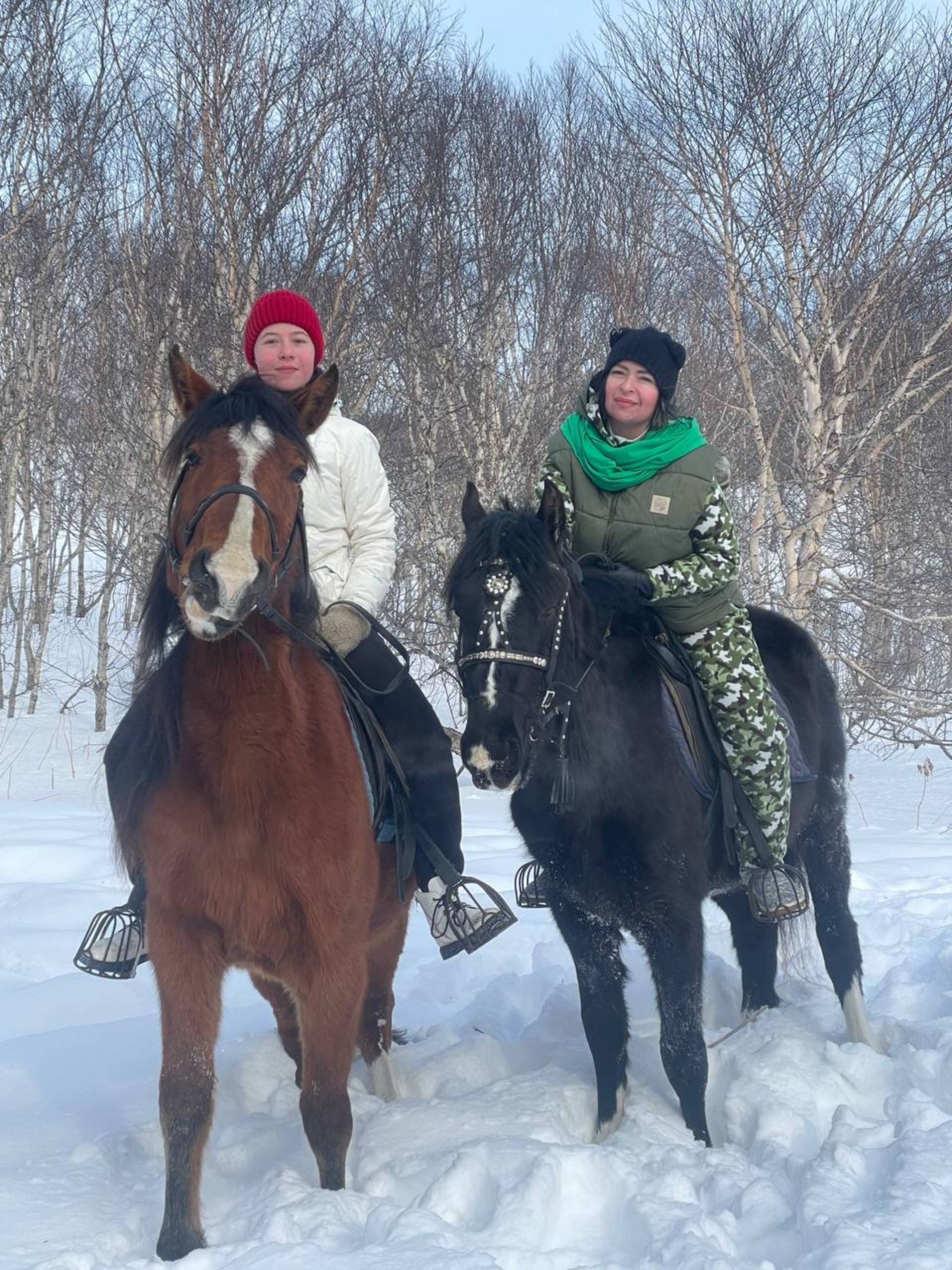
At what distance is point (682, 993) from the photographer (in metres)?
3.55

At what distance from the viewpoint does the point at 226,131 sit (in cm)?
1020

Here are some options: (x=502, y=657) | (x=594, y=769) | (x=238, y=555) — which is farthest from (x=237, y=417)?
(x=594, y=769)

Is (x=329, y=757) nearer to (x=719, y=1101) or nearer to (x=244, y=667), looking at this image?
(x=244, y=667)

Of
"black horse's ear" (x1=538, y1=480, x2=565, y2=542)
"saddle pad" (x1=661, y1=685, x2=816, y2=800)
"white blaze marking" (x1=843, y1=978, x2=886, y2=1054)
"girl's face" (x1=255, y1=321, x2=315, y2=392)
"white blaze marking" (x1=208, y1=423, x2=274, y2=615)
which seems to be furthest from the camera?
"white blaze marking" (x1=843, y1=978, x2=886, y2=1054)

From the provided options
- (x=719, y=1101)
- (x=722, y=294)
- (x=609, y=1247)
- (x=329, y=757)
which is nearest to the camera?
(x=609, y=1247)

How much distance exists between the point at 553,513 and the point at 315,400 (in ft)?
2.82

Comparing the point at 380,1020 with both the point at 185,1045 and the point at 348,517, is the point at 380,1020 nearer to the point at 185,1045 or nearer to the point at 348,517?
the point at 185,1045

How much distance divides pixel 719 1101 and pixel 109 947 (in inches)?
86.4

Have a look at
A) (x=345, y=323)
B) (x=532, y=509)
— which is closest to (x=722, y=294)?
(x=345, y=323)

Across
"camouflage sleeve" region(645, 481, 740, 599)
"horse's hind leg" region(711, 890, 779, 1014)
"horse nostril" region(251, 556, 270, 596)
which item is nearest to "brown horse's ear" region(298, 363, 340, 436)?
"horse nostril" region(251, 556, 270, 596)

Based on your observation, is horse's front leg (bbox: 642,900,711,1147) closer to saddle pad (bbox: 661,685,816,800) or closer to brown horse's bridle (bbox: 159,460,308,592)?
saddle pad (bbox: 661,685,816,800)

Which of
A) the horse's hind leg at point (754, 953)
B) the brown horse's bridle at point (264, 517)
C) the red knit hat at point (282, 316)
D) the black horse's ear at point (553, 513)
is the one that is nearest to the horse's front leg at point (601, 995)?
the horse's hind leg at point (754, 953)

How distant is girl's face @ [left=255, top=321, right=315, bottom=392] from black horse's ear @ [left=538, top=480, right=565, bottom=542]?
96 cm

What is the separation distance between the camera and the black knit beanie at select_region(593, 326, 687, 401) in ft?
12.6
